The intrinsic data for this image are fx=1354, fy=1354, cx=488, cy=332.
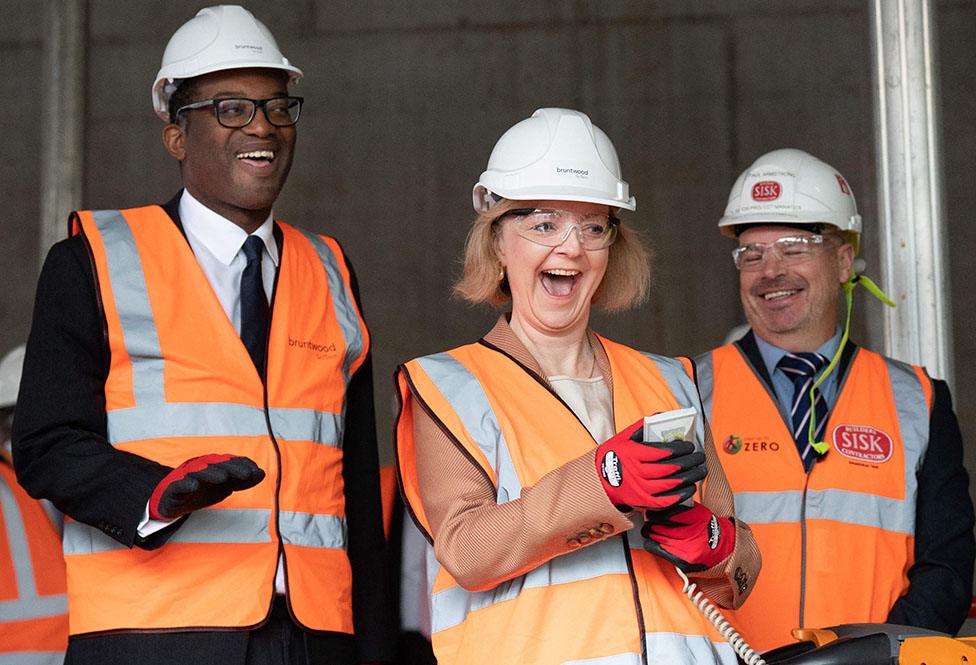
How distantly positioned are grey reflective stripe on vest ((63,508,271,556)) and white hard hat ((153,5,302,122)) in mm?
1058

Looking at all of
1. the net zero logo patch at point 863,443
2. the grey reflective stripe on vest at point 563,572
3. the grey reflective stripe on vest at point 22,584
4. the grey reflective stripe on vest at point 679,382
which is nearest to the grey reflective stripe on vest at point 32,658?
the grey reflective stripe on vest at point 22,584

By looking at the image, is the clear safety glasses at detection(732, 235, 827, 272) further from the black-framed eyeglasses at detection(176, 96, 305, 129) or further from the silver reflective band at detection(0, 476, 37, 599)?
the silver reflective band at detection(0, 476, 37, 599)

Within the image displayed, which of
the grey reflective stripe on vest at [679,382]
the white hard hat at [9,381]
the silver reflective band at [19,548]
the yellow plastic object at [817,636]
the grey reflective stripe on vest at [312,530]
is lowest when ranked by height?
the yellow plastic object at [817,636]

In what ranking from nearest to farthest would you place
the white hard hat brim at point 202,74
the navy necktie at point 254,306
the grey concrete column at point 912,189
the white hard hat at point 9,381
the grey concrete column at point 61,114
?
the navy necktie at point 254,306
the white hard hat brim at point 202,74
the grey concrete column at point 912,189
the white hard hat at point 9,381
the grey concrete column at point 61,114

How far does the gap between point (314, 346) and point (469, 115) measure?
5.50 meters

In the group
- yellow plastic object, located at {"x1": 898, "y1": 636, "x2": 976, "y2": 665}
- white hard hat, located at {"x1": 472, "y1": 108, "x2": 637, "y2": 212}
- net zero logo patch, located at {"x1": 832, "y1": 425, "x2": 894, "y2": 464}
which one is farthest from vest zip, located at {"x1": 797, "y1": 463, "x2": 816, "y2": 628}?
white hard hat, located at {"x1": 472, "y1": 108, "x2": 637, "y2": 212}

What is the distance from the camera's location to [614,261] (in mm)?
3115

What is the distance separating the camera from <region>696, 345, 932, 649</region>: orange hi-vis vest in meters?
3.55

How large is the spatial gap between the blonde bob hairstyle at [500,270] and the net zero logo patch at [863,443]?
3.04 ft

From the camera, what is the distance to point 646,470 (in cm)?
237

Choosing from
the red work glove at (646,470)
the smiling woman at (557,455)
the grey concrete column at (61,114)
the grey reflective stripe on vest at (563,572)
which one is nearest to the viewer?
the red work glove at (646,470)

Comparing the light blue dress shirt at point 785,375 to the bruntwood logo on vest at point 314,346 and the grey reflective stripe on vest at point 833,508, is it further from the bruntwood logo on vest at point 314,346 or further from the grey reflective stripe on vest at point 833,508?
the bruntwood logo on vest at point 314,346

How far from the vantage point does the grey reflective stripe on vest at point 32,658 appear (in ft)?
12.5

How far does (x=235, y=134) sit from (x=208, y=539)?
974 millimetres
